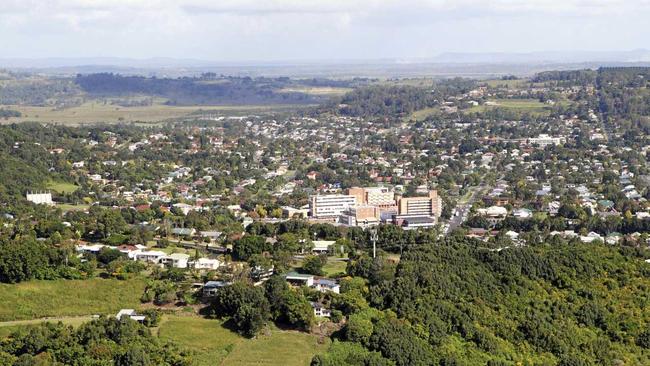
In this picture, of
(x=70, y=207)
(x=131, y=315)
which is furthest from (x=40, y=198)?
(x=131, y=315)

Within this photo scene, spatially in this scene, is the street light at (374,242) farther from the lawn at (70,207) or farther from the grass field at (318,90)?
the grass field at (318,90)

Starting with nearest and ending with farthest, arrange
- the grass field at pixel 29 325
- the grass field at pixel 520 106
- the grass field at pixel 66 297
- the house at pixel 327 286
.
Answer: the grass field at pixel 29 325 → the grass field at pixel 66 297 → the house at pixel 327 286 → the grass field at pixel 520 106

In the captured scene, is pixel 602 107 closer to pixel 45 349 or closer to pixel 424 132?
pixel 424 132

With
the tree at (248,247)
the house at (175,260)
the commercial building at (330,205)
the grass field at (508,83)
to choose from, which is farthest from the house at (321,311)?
the grass field at (508,83)

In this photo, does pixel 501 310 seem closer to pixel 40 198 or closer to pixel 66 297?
pixel 66 297

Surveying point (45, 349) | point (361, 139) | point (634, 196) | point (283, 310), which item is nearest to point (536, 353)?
point (283, 310)

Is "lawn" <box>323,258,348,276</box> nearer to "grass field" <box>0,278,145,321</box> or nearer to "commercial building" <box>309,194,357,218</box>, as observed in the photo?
"grass field" <box>0,278,145,321</box>

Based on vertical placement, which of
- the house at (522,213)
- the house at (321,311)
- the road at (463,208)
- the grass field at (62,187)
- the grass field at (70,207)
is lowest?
the road at (463,208)
